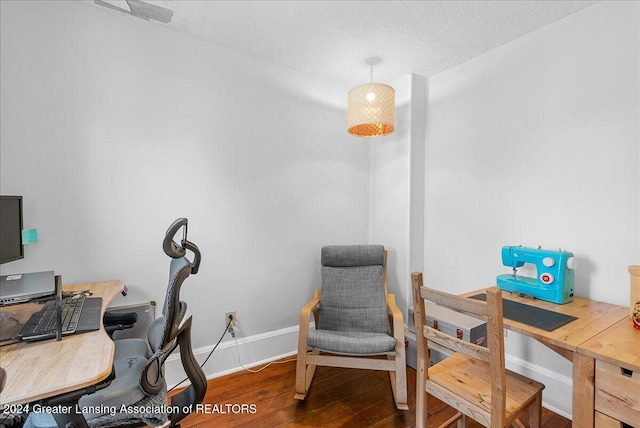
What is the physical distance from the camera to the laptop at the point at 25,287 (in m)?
1.17

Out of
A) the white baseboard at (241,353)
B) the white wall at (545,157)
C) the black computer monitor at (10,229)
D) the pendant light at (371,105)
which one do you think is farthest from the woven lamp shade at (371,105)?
the black computer monitor at (10,229)

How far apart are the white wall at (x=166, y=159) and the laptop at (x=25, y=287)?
539mm

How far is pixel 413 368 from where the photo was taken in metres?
2.47

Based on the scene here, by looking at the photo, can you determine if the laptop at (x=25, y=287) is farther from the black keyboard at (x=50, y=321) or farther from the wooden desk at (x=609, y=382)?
the wooden desk at (x=609, y=382)

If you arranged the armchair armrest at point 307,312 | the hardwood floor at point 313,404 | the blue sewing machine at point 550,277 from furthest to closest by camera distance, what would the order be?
1. the armchair armrest at point 307,312
2. the hardwood floor at point 313,404
3. the blue sewing machine at point 550,277

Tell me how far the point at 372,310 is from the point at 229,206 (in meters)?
1.36

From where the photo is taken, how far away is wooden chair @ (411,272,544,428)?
1.21m

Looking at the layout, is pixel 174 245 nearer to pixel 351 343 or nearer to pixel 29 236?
pixel 29 236

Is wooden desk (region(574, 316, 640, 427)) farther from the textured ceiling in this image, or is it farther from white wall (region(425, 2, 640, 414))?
the textured ceiling

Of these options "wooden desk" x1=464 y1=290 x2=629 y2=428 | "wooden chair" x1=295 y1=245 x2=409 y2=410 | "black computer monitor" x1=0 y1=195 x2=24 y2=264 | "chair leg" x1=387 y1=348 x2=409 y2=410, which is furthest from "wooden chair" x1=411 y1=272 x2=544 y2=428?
"black computer monitor" x1=0 y1=195 x2=24 y2=264

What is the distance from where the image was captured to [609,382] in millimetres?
1116

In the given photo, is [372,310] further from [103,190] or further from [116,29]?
[116,29]

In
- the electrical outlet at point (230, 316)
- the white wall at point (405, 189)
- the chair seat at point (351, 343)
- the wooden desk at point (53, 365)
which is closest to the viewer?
the wooden desk at point (53, 365)

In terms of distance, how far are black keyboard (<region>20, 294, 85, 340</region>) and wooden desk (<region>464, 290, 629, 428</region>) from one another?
1.86 meters
